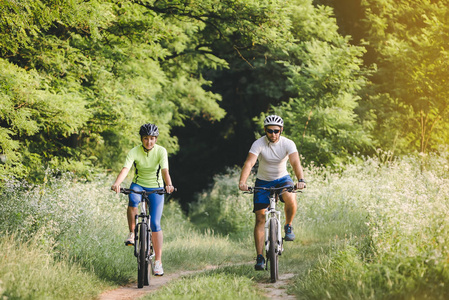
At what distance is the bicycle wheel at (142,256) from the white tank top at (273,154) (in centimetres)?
193

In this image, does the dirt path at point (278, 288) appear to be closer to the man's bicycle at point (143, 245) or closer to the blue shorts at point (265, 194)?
the blue shorts at point (265, 194)

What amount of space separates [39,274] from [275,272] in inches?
125

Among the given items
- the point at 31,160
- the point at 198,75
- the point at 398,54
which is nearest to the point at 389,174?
the point at 398,54

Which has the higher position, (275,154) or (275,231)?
(275,154)

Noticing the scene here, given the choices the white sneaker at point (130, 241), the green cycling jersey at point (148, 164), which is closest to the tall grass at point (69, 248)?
the white sneaker at point (130, 241)

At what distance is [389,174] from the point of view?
41.2 feet

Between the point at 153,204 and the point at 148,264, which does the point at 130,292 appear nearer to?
the point at 148,264

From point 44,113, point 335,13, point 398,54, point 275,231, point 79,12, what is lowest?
point 275,231

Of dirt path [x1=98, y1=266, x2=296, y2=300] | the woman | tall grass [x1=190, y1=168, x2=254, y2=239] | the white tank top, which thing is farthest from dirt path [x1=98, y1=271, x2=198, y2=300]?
tall grass [x1=190, y1=168, x2=254, y2=239]

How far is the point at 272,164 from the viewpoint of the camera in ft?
24.9

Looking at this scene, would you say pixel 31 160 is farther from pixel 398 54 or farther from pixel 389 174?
pixel 398 54

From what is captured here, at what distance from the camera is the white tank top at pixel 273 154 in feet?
24.7

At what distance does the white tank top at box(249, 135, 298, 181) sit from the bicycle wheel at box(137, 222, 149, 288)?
1.93 metres

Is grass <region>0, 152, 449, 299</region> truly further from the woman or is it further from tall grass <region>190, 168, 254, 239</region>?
the woman
